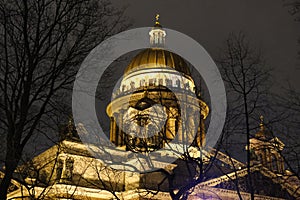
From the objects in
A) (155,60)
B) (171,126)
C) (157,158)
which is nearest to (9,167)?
(171,126)

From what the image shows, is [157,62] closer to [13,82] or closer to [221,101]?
[221,101]

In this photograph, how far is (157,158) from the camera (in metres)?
32.9

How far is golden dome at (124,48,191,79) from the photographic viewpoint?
1812 inches

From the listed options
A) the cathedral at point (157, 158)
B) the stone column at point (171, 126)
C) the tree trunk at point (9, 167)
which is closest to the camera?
the tree trunk at point (9, 167)

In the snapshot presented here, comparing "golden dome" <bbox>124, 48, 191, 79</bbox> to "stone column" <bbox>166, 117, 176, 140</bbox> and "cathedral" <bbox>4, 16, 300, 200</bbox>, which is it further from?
"stone column" <bbox>166, 117, 176, 140</bbox>

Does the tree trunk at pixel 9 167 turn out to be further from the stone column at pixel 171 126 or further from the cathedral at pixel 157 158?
the stone column at pixel 171 126

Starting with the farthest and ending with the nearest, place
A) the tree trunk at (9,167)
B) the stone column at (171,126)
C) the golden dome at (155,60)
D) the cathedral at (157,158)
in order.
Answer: the golden dome at (155,60) → the stone column at (171,126) → the cathedral at (157,158) → the tree trunk at (9,167)

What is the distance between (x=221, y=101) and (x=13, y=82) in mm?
7095

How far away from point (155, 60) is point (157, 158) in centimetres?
1691

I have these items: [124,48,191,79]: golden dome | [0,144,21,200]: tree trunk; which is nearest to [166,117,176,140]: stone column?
[0,144,21,200]: tree trunk

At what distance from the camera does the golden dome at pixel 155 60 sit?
4603 cm

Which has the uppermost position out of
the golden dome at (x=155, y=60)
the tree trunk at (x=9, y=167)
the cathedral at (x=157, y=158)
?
the golden dome at (x=155, y=60)

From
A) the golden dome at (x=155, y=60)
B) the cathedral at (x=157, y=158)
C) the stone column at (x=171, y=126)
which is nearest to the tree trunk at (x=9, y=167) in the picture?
the cathedral at (x=157, y=158)

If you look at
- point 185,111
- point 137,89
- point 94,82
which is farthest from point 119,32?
point 137,89
